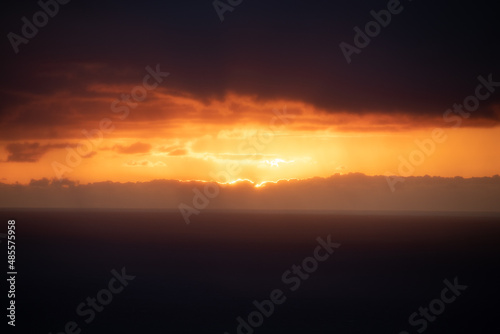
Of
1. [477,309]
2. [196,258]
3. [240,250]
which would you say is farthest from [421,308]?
[240,250]

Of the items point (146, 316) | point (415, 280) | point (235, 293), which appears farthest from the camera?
point (415, 280)

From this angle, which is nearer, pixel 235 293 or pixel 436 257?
pixel 235 293

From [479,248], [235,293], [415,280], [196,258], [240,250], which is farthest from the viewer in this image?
[479,248]

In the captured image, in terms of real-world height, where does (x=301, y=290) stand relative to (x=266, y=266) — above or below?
below

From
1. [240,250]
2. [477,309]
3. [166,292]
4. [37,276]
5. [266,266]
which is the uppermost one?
[240,250]

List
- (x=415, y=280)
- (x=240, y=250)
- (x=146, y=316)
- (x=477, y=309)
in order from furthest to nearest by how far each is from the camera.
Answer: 1. (x=240, y=250)
2. (x=415, y=280)
3. (x=477, y=309)
4. (x=146, y=316)

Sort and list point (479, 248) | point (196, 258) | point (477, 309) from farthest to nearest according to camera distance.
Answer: point (479, 248) < point (196, 258) < point (477, 309)

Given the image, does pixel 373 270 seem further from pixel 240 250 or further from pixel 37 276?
pixel 37 276

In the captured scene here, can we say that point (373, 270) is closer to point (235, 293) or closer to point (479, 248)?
point (235, 293)

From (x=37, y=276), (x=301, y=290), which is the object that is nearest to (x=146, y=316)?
(x=301, y=290)
